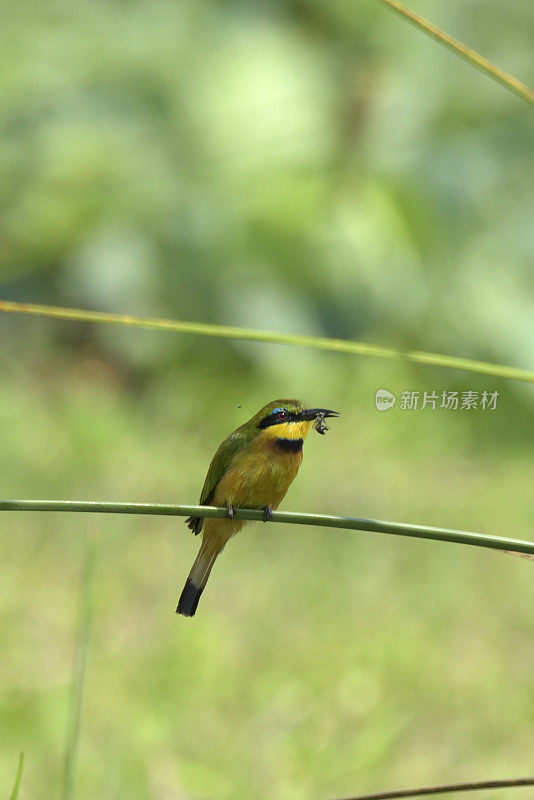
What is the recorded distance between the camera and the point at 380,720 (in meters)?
2.42

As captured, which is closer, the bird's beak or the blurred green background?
the bird's beak

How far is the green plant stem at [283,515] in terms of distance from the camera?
0.64 m

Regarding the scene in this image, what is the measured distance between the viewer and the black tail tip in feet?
2.29

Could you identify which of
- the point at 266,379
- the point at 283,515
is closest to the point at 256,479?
the point at 283,515

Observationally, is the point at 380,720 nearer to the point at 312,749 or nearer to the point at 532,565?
the point at 312,749

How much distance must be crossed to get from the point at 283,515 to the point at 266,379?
10.6 feet

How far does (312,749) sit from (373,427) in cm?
134

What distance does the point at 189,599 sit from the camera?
727 mm

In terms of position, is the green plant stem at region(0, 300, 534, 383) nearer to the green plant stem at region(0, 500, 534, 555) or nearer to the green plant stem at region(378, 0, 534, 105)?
the green plant stem at region(0, 500, 534, 555)

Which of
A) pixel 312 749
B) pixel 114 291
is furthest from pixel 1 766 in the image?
pixel 114 291

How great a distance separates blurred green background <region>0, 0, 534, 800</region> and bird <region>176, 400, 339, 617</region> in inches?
48.3

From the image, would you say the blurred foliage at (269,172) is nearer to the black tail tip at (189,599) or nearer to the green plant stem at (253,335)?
the green plant stem at (253,335)
